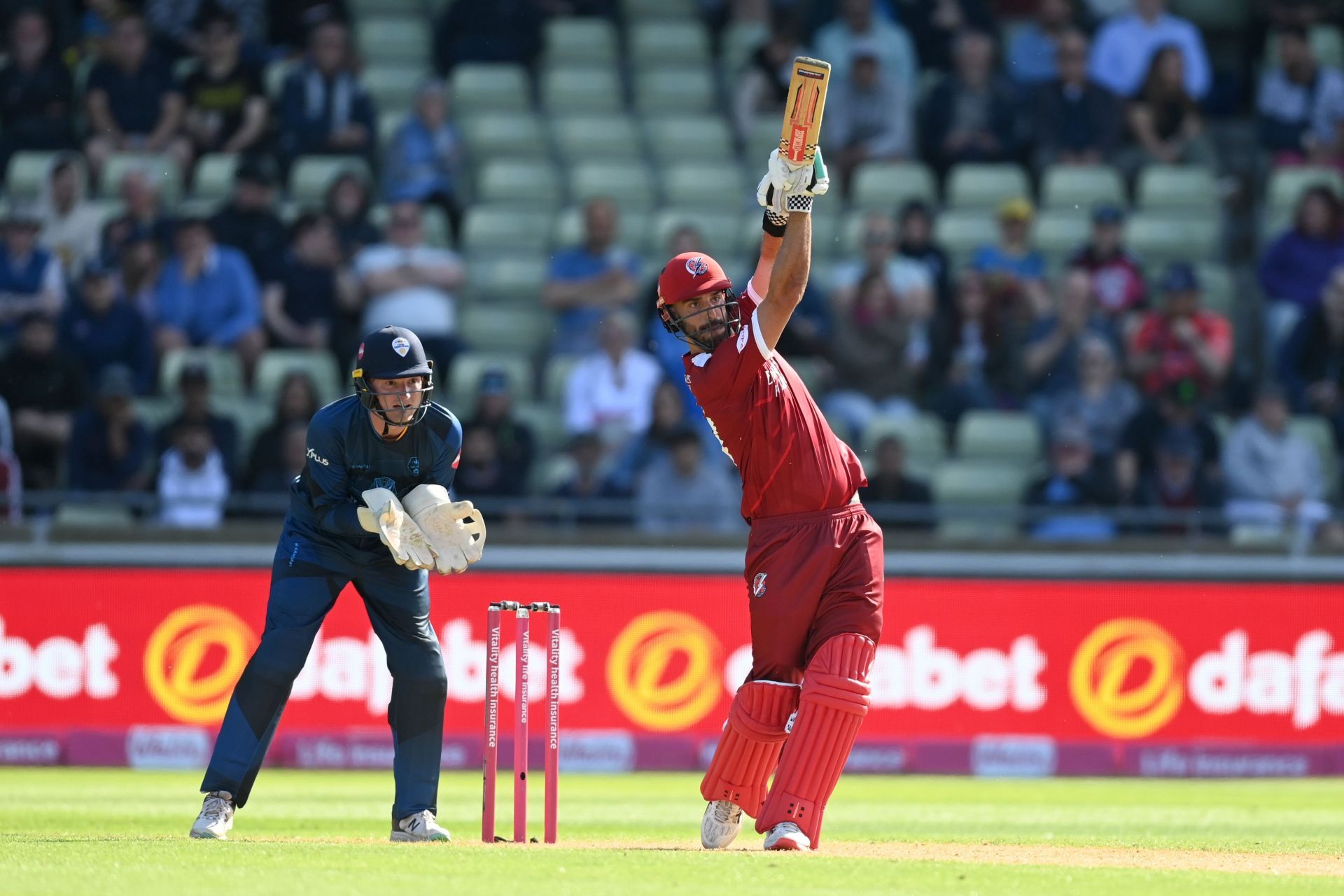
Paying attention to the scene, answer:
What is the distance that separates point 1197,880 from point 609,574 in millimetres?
7319

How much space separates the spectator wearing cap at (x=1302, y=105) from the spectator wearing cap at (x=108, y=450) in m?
10.2

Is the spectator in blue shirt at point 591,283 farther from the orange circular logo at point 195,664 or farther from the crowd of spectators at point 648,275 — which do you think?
the orange circular logo at point 195,664

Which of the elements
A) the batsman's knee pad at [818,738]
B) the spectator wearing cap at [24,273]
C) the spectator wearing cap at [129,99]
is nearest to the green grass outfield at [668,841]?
A: the batsman's knee pad at [818,738]

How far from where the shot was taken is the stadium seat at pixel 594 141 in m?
18.5

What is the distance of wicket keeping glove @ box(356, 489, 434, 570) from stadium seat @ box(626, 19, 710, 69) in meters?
11.6

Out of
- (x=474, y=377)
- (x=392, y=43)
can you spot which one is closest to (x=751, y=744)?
(x=474, y=377)

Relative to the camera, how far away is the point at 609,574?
14219 millimetres

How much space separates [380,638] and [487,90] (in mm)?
10892

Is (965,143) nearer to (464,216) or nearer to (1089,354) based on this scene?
(1089,354)

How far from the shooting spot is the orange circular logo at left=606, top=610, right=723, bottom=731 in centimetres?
1411

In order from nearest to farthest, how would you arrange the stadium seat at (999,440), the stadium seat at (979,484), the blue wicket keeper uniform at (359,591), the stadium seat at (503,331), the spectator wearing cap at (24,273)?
the blue wicket keeper uniform at (359,591) → the stadium seat at (979,484) → the stadium seat at (999,440) → the spectator wearing cap at (24,273) → the stadium seat at (503,331)

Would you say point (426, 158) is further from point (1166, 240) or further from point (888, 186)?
point (1166, 240)

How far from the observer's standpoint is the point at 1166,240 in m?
17.5

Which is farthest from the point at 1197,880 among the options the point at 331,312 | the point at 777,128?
the point at 777,128
